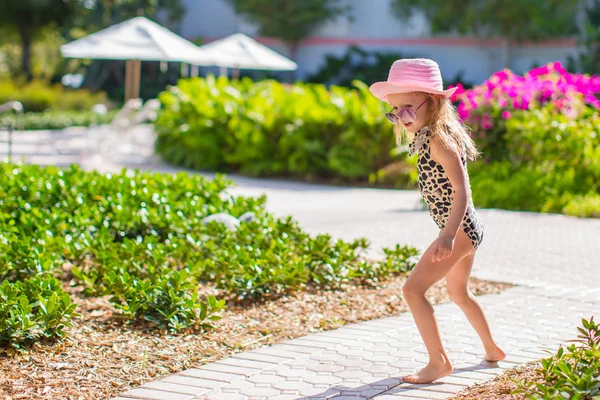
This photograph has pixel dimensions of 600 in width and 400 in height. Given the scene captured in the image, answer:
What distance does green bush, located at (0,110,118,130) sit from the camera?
22.5 m

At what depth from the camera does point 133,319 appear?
477cm

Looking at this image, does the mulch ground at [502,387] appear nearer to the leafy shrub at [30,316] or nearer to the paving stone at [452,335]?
the paving stone at [452,335]

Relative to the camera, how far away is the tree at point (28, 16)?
3378cm

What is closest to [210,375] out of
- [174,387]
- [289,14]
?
[174,387]

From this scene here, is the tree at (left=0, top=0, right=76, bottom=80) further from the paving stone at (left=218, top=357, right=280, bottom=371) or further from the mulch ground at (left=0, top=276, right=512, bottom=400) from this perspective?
the paving stone at (left=218, top=357, right=280, bottom=371)

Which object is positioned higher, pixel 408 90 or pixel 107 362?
pixel 408 90

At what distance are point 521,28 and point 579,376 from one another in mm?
33748

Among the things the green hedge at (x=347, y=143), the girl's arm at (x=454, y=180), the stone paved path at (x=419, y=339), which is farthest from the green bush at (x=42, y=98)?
the girl's arm at (x=454, y=180)

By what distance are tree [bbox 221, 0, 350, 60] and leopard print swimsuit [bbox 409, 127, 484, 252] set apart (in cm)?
3734

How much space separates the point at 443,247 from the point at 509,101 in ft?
27.0

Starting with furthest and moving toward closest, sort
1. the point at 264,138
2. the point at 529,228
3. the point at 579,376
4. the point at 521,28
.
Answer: the point at 521,28
the point at 264,138
the point at 529,228
the point at 579,376

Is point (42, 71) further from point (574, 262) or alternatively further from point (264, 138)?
point (574, 262)

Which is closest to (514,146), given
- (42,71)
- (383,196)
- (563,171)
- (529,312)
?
(563,171)

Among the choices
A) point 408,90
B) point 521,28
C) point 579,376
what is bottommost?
point 579,376
